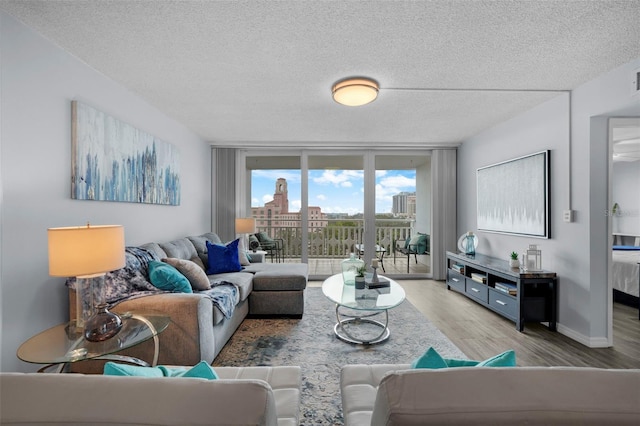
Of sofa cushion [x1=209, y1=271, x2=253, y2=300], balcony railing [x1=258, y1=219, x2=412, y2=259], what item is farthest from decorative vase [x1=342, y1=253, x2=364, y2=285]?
balcony railing [x1=258, y1=219, x2=412, y2=259]

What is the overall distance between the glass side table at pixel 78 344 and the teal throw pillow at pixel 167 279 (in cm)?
50

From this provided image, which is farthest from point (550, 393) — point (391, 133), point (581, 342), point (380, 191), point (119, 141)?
point (380, 191)

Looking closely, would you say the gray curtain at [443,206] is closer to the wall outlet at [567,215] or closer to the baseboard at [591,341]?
the wall outlet at [567,215]

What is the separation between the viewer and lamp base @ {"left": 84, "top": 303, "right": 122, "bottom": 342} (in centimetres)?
163

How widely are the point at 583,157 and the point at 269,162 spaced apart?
4572mm

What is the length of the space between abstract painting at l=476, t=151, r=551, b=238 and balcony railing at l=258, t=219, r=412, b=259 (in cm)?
176

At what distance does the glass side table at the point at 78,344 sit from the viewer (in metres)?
1.47

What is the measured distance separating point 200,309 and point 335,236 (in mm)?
4102

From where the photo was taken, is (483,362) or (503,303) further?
(503,303)

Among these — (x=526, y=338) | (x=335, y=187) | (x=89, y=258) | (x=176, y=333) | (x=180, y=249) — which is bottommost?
(x=526, y=338)

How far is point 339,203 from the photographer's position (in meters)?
5.57

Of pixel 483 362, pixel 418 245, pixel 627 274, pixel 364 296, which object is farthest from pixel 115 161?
pixel 627 274

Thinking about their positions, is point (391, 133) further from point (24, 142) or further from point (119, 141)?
point (24, 142)

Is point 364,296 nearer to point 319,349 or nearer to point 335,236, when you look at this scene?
point 319,349
